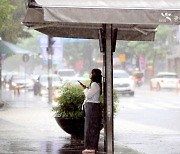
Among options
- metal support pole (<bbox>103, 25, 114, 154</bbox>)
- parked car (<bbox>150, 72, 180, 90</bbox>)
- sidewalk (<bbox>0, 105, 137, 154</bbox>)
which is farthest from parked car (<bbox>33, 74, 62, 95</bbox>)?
metal support pole (<bbox>103, 25, 114, 154</bbox>)

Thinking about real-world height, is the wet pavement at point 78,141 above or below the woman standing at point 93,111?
below

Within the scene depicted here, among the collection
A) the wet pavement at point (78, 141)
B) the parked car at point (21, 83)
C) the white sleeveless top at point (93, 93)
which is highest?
the white sleeveless top at point (93, 93)

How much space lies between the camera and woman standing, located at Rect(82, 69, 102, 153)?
37.2 ft

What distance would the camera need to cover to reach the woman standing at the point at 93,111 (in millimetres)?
11336

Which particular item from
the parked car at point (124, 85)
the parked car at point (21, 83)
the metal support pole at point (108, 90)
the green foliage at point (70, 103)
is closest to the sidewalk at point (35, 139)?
the green foliage at point (70, 103)

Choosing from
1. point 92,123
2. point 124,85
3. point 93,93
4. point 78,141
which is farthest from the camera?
point 124,85

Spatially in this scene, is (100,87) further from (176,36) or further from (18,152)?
(176,36)

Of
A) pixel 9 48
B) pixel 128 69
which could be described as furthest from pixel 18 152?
pixel 128 69

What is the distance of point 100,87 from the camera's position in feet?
37.4

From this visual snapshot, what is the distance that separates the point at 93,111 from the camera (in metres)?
11.4

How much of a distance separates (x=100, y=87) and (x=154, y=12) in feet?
9.32

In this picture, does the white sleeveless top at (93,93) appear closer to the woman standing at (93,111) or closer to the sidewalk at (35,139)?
the woman standing at (93,111)

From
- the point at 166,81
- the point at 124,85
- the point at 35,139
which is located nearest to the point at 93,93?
the point at 35,139

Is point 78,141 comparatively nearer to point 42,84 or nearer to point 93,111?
point 93,111
